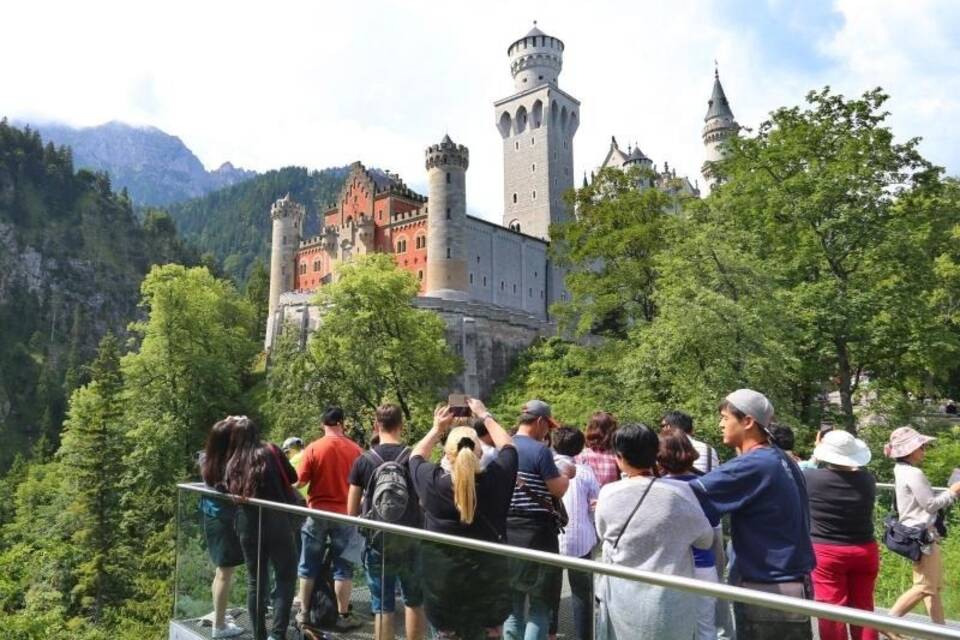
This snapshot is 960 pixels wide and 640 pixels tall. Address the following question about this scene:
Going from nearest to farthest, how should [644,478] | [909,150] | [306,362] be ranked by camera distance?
[644,478], [909,150], [306,362]

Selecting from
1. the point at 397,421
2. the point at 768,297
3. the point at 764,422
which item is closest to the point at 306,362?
the point at 768,297

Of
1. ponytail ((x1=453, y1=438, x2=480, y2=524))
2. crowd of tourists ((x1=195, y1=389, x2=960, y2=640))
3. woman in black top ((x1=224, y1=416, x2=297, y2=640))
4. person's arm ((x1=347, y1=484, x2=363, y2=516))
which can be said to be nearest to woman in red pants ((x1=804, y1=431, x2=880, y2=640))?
crowd of tourists ((x1=195, y1=389, x2=960, y2=640))

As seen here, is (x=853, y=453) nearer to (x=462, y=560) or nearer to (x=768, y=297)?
(x=462, y=560)

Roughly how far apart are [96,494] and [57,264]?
9239cm

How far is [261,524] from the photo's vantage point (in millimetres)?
6363

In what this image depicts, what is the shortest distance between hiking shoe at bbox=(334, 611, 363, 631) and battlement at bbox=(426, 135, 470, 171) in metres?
49.9

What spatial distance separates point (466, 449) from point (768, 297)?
16.4 meters

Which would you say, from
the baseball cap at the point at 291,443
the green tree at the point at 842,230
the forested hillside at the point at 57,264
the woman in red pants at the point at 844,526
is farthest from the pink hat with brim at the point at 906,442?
the forested hillside at the point at 57,264

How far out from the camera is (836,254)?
22.2 meters

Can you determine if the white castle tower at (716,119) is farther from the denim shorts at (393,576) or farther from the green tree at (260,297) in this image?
the denim shorts at (393,576)

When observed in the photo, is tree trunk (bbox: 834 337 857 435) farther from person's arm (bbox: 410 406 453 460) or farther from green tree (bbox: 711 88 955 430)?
person's arm (bbox: 410 406 453 460)

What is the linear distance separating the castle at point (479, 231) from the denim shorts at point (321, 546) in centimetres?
3774

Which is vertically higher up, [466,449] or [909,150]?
[909,150]

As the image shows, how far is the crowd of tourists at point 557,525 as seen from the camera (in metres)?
4.08
